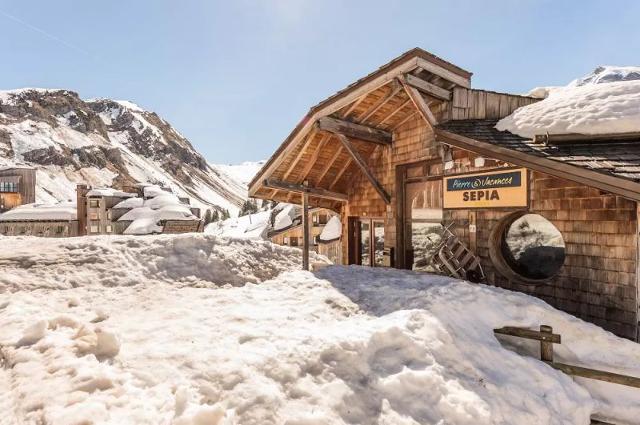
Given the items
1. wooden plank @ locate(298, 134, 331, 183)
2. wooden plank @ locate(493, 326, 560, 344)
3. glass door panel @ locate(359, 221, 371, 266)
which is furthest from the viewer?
glass door panel @ locate(359, 221, 371, 266)

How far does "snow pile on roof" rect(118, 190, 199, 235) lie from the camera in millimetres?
31078

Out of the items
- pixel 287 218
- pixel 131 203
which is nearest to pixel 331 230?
pixel 287 218

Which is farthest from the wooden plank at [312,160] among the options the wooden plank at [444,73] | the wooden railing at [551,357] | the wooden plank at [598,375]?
the wooden plank at [598,375]

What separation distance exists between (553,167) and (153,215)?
3379 centimetres

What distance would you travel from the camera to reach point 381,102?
962cm

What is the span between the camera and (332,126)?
9.71 metres

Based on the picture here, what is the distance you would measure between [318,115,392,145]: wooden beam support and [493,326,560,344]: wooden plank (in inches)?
265

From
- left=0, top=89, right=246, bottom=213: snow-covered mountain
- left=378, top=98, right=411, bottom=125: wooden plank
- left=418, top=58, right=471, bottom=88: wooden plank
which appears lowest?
left=378, top=98, right=411, bottom=125: wooden plank

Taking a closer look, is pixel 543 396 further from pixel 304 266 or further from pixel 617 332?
pixel 304 266

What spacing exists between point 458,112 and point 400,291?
5.47 m

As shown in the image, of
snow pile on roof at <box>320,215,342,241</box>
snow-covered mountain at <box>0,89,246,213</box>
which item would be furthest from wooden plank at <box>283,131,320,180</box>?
snow-covered mountain at <box>0,89,246,213</box>

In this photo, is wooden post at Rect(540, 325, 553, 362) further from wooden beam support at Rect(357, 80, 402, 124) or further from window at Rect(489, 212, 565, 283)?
window at Rect(489, 212, 565, 283)

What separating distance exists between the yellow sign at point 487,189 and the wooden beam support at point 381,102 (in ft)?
9.08

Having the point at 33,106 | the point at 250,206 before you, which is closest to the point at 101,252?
the point at 250,206
